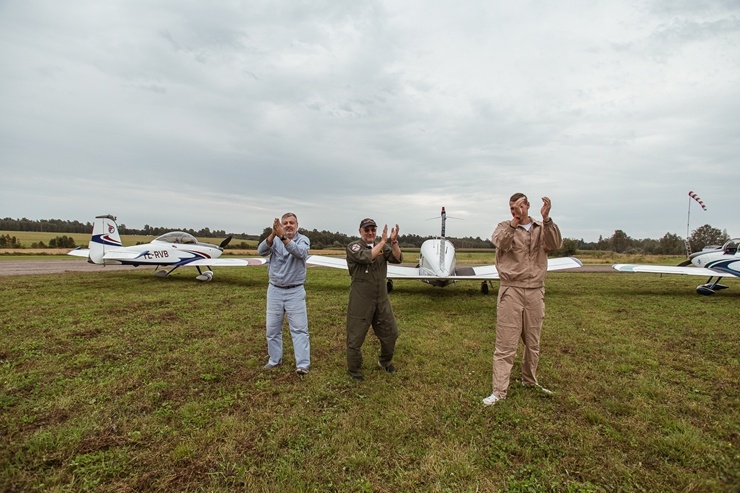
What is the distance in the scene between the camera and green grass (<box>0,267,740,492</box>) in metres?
2.45

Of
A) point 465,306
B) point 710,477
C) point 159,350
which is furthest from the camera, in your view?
point 465,306

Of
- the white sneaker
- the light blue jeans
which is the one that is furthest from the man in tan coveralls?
the light blue jeans

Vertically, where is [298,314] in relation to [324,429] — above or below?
above

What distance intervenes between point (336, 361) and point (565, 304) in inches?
291

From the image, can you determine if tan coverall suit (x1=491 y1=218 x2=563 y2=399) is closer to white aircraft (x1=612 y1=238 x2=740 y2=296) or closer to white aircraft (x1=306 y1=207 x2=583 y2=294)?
white aircraft (x1=306 y1=207 x2=583 y2=294)

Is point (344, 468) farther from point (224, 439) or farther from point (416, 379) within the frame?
point (416, 379)

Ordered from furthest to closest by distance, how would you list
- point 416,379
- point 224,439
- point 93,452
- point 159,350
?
point 159,350 < point 416,379 < point 224,439 < point 93,452

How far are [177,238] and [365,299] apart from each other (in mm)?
12154

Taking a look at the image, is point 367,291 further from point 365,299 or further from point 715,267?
point 715,267

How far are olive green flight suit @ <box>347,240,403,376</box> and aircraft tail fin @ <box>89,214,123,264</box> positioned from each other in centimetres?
1289

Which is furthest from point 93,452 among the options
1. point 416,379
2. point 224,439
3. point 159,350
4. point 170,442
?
point 416,379

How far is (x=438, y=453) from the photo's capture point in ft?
8.86

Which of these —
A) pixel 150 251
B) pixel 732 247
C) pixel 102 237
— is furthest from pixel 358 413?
pixel 732 247

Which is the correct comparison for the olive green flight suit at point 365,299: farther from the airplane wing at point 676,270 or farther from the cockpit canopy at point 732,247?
the cockpit canopy at point 732,247
